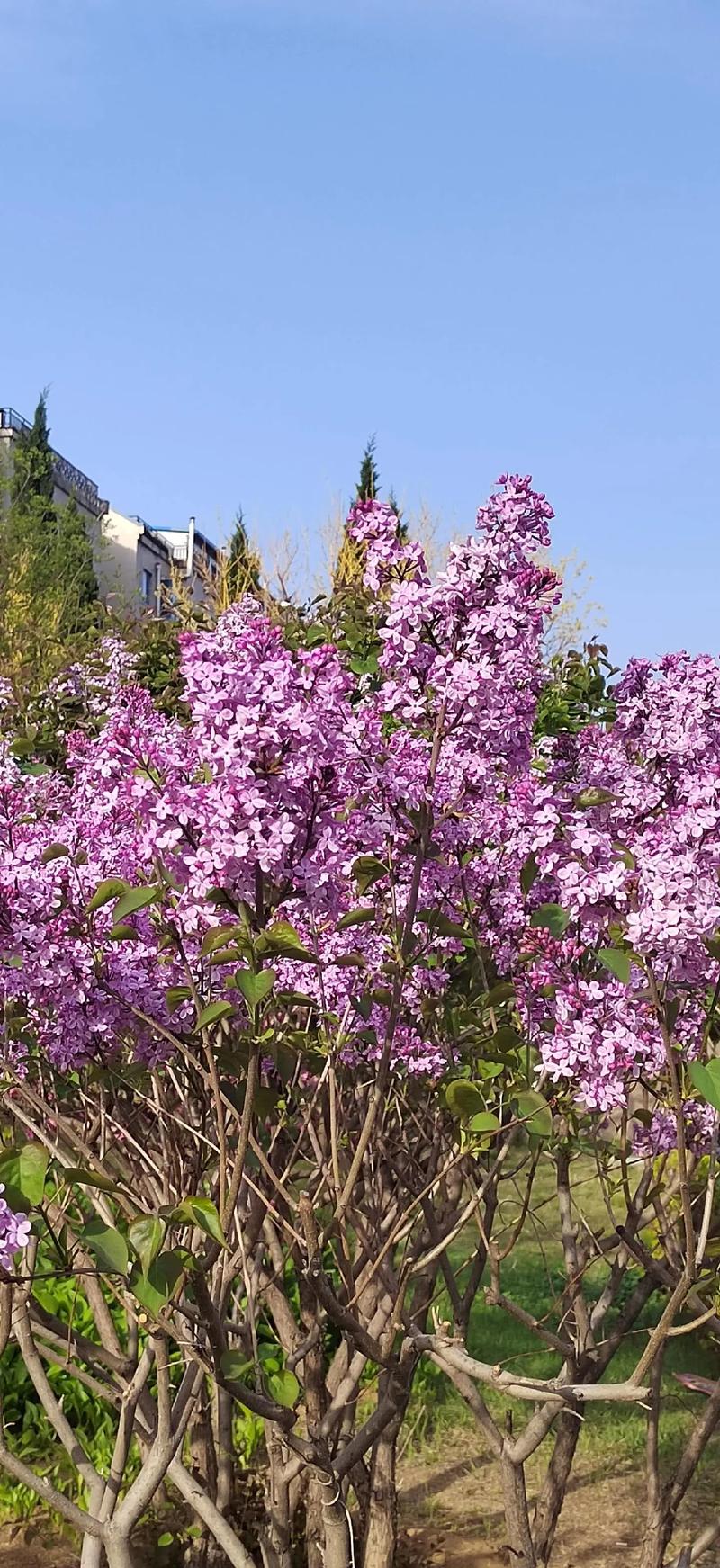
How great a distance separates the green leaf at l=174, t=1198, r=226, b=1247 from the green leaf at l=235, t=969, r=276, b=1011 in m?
0.34

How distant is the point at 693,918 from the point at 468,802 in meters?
0.79

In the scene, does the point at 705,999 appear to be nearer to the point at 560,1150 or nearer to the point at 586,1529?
the point at 560,1150

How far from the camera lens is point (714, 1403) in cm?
385

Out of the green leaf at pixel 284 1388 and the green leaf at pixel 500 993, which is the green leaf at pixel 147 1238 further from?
the green leaf at pixel 500 993

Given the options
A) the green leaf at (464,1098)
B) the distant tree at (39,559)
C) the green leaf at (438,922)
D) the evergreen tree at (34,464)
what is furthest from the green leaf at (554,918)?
the evergreen tree at (34,464)

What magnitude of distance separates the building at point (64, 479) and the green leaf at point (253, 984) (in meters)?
34.5

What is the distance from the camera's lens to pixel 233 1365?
2611 millimetres

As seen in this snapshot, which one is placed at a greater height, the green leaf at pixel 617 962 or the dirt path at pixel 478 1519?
the green leaf at pixel 617 962

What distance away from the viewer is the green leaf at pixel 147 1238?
2.28 m

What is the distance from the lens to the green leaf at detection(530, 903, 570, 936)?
2.93 metres

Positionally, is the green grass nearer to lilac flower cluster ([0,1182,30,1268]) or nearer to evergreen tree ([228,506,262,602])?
lilac flower cluster ([0,1182,30,1268])

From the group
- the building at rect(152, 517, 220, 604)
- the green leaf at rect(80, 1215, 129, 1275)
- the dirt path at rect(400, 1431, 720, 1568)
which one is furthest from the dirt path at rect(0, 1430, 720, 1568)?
the building at rect(152, 517, 220, 604)

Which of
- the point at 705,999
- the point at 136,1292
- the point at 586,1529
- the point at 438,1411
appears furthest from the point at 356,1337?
the point at 438,1411

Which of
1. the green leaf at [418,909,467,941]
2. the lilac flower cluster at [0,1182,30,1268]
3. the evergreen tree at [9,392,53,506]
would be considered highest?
the evergreen tree at [9,392,53,506]
